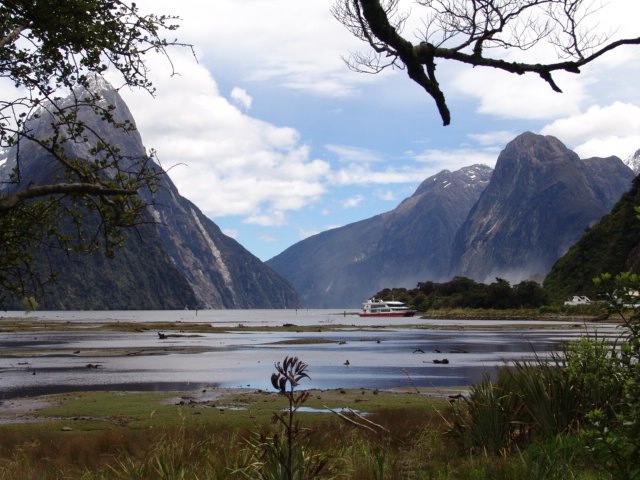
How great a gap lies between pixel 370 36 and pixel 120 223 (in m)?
5.72

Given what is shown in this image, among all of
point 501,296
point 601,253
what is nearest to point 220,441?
point 601,253

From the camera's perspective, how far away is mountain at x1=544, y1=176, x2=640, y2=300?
134375mm

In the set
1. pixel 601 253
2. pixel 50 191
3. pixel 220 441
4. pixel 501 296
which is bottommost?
pixel 220 441

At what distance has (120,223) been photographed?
484 inches

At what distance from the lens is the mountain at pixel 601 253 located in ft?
441

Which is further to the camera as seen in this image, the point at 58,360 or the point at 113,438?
the point at 58,360

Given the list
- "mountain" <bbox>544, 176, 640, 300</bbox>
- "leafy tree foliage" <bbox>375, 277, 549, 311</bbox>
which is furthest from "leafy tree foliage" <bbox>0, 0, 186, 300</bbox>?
"leafy tree foliage" <bbox>375, 277, 549, 311</bbox>

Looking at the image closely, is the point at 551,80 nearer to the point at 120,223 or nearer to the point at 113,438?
the point at 120,223

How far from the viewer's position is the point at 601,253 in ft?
508

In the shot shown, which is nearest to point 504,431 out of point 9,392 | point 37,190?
point 37,190

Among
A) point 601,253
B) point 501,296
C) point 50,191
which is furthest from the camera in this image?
point 501,296

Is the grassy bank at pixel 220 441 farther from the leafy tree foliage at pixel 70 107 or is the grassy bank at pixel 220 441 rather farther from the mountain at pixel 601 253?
the mountain at pixel 601 253

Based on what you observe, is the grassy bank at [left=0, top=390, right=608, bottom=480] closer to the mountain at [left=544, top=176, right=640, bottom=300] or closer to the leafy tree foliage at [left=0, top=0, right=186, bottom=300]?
the leafy tree foliage at [left=0, top=0, right=186, bottom=300]

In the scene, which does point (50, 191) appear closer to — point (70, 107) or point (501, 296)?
point (70, 107)
